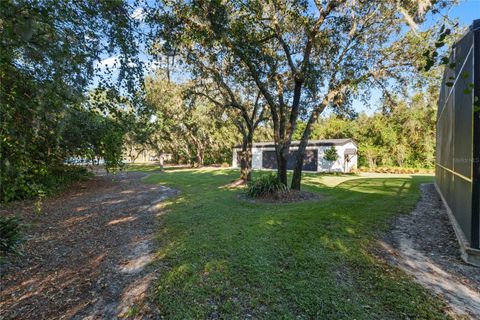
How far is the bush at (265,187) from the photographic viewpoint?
9.05 meters

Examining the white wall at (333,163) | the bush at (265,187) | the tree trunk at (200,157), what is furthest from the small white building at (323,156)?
the bush at (265,187)

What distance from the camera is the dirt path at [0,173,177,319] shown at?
3.05m

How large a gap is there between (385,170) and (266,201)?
58.9 feet

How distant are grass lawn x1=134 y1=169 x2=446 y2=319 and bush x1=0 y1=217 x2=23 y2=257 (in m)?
2.21

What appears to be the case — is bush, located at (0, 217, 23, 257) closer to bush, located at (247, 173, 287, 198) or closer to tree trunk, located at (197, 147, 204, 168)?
bush, located at (247, 173, 287, 198)

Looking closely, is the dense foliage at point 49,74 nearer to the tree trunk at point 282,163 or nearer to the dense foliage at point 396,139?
the tree trunk at point 282,163

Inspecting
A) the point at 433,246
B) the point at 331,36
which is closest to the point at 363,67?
the point at 331,36

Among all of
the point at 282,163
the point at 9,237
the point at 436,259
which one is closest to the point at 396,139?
the point at 282,163

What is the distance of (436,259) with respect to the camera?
3.99 m

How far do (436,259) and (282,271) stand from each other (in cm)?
240

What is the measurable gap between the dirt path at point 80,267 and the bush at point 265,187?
3351 mm

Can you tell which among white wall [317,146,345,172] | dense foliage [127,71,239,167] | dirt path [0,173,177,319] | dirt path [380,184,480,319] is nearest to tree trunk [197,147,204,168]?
dense foliage [127,71,239,167]

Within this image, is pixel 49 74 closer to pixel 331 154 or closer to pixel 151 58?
pixel 151 58

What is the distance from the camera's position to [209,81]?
1293 cm
